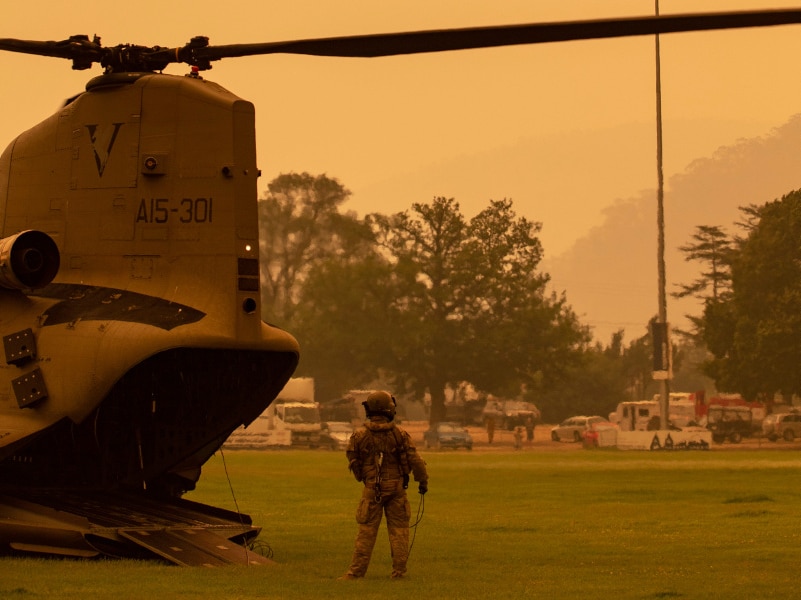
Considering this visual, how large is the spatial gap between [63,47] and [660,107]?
209ft

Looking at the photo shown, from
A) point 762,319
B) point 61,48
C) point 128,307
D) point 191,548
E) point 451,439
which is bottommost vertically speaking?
point 191,548

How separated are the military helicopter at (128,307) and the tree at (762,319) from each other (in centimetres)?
4971

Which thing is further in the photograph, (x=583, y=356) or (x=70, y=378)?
(x=583, y=356)

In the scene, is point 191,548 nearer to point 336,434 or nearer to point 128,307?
point 128,307

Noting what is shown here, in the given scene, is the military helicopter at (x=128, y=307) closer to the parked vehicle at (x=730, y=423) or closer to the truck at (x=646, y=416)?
the parked vehicle at (x=730, y=423)

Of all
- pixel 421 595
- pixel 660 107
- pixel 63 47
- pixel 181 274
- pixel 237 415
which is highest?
pixel 660 107

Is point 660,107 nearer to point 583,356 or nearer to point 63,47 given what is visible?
point 583,356

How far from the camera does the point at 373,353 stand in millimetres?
98938

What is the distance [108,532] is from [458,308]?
79214mm

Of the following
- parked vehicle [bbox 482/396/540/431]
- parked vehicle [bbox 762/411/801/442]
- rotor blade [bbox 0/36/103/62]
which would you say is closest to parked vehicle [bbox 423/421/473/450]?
parked vehicle [bbox 762/411/801/442]

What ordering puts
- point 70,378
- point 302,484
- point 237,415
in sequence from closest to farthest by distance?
point 70,378 → point 237,415 → point 302,484

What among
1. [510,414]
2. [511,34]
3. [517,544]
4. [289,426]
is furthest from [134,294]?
[510,414]

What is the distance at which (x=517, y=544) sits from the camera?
892 inches

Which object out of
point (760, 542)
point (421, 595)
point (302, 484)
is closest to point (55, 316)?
point (421, 595)
